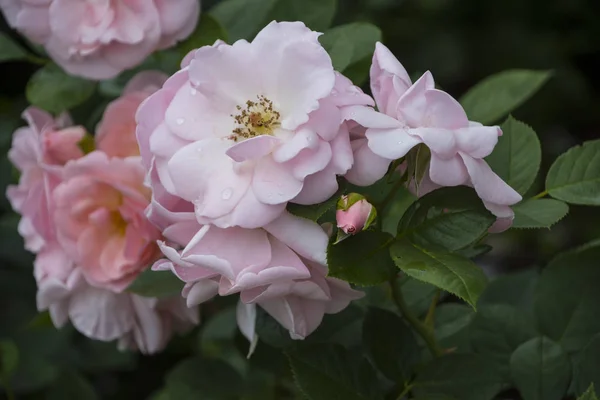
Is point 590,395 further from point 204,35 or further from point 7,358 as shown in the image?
point 7,358

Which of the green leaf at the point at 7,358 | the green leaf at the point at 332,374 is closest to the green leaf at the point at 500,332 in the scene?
the green leaf at the point at 332,374

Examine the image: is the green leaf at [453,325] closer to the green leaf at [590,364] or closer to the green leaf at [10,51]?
the green leaf at [590,364]

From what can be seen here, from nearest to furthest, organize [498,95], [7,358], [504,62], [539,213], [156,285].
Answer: [539,213] → [156,285] → [498,95] → [7,358] → [504,62]

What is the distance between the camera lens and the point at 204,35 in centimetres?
77

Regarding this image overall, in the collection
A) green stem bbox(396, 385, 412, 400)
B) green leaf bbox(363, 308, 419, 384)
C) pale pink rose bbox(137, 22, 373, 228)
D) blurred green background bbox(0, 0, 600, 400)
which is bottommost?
blurred green background bbox(0, 0, 600, 400)

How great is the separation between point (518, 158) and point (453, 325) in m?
0.19

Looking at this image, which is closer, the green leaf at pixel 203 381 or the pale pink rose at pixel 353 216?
the pale pink rose at pixel 353 216

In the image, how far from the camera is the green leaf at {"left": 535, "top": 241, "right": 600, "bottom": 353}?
680 millimetres

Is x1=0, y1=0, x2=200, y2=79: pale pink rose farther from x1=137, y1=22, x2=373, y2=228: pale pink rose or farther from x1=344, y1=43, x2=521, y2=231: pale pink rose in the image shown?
x1=344, y1=43, x2=521, y2=231: pale pink rose

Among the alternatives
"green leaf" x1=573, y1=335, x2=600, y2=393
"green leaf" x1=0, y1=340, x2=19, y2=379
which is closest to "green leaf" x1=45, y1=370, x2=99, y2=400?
"green leaf" x1=0, y1=340, x2=19, y2=379

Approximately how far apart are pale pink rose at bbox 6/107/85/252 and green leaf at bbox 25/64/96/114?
0.04 m

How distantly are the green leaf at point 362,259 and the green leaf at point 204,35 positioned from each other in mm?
288

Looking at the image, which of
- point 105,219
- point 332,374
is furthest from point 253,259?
point 105,219

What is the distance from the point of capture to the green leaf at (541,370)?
0.65m
